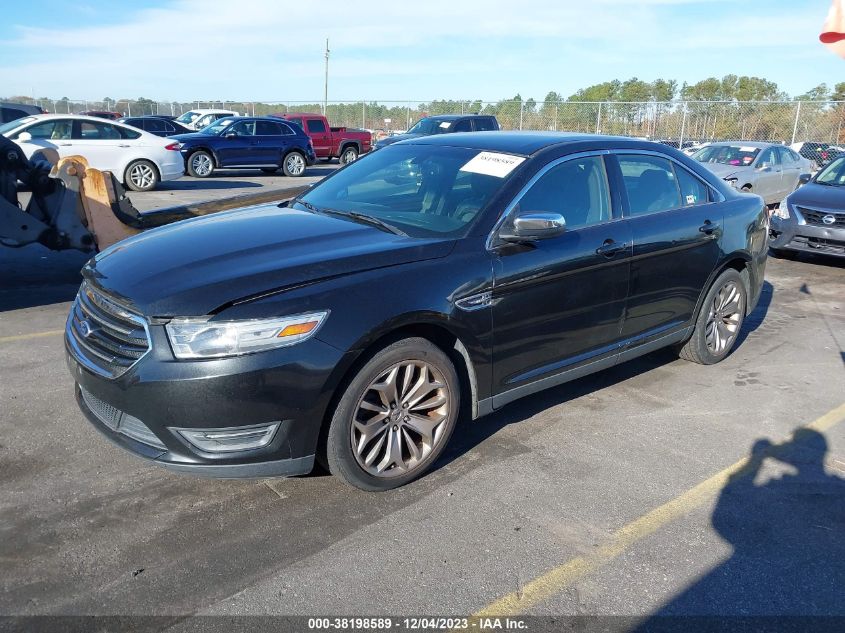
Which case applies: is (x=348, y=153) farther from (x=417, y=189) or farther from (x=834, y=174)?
(x=417, y=189)

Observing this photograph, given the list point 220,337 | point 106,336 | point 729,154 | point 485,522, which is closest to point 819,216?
point 729,154

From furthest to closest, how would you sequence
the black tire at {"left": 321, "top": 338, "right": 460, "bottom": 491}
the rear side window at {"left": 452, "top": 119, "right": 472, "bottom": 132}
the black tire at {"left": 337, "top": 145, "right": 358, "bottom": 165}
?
the black tire at {"left": 337, "top": 145, "right": 358, "bottom": 165}, the rear side window at {"left": 452, "top": 119, "right": 472, "bottom": 132}, the black tire at {"left": 321, "top": 338, "right": 460, "bottom": 491}

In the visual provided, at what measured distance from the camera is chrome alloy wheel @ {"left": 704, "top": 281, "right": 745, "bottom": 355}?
564cm

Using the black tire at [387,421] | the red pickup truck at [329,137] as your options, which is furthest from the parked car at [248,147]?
the black tire at [387,421]

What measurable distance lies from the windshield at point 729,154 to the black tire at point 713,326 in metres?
9.71

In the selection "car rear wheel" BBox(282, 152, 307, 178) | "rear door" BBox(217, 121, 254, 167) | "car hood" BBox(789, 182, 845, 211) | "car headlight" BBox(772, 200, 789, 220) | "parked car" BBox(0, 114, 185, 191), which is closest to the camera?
"car hood" BBox(789, 182, 845, 211)

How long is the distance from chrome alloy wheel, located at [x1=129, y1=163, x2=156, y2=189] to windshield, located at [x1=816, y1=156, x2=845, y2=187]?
13.2 metres

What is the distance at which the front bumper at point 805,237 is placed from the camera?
9.62 m

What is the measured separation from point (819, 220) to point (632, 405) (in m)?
6.58

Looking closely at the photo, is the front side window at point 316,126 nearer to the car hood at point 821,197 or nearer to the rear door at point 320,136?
the rear door at point 320,136

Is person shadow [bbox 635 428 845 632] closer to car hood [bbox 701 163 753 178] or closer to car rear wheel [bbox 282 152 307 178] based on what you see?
car hood [bbox 701 163 753 178]

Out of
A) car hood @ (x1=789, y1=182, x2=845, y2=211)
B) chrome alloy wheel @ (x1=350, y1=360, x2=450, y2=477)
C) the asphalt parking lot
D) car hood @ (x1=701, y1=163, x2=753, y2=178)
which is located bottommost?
the asphalt parking lot

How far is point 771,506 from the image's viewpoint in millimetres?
3666

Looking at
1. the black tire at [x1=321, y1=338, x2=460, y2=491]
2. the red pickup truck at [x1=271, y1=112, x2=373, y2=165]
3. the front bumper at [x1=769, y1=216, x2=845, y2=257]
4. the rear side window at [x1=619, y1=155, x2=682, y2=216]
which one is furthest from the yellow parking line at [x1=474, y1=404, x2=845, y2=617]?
the red pickup truck at [x1=271, y1=112, x2=373, y2=165]
